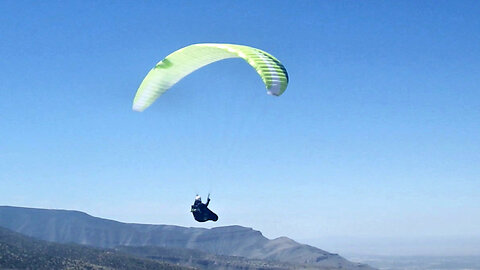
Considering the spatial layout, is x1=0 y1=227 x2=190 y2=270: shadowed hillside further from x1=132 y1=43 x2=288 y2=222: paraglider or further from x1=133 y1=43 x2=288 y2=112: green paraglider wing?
x1=133 y1=43 x2=288 y2=112: green paraglider wing

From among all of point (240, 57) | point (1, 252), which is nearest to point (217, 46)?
point (240, 57)

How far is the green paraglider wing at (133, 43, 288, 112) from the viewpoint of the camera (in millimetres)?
29609

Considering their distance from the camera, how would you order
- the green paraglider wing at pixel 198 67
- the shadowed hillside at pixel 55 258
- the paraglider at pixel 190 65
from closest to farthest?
the green paraglider wing at pixel 198 67
the paraglider at pixel 190 65
the shadowed hillside at pixel 55 258

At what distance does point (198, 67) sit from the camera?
36.5m

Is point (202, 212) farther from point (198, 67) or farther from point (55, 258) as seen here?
point (55, 258)

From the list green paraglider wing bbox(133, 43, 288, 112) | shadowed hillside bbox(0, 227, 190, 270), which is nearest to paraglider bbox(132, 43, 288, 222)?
green paraglider wing bbox(133, 43, 288, 112)

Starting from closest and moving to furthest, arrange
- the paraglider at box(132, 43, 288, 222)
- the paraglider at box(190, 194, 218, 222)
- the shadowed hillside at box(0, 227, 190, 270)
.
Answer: the paraglider at box(132, 43, 288, 222) → the paraglider at box(190, 194, 218, 222) → the shadowed hillside at box(0, 227, 190, 270)

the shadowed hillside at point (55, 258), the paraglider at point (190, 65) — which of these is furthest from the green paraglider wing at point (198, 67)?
the shadowed hillside at point (55, 258)

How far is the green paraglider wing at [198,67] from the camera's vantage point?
29609 millimetres

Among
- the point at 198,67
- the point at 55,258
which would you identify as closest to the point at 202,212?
the point at 198,67

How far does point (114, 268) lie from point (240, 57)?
369 ft

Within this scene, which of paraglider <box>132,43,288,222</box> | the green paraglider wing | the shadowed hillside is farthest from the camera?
the shadowed hillside

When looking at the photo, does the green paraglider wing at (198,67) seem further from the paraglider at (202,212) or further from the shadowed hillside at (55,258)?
the shadowed hillside at (55,258)

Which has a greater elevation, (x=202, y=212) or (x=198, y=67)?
(x=198, y=67)
